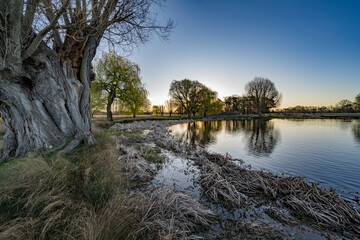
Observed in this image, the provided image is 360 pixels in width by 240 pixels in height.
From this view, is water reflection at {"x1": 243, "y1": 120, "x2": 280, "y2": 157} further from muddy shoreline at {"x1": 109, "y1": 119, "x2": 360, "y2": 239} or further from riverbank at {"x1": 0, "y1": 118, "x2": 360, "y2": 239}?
riverbank at {"x1": 0, "y1": 118, "x2": 360, "y2": 239}

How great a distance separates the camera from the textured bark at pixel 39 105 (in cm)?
464

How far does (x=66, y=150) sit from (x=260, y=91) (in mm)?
54174

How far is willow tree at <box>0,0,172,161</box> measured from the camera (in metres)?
4.10

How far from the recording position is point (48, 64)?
5508 mm

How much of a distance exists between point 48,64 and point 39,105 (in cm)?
158

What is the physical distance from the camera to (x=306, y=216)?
10.5 feet

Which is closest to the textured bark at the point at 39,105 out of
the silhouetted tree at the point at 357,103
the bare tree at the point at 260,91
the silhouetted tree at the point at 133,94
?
the silhouetted tree at the point at 133,94

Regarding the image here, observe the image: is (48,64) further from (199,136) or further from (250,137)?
(250,137)

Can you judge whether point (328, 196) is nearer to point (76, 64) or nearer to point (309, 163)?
point (309, 163)

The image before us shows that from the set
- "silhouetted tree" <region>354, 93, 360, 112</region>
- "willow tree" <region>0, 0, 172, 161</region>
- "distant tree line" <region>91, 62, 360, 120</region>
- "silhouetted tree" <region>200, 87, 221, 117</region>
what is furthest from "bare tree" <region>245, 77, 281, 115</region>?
"willow tree" <region>0, 0, 172, 161</region>


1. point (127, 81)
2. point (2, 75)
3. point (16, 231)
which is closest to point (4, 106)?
point (2, 75)

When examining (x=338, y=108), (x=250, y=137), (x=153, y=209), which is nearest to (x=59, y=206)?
(x=153, y=209)

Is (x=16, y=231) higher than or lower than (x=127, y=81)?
lower

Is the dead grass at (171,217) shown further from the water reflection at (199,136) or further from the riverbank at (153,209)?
the water reflection at (199,136)
